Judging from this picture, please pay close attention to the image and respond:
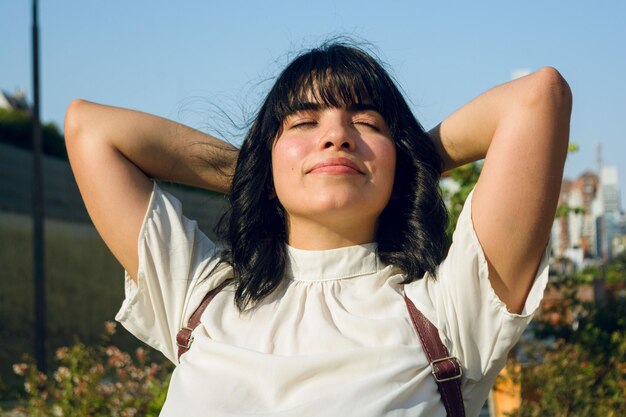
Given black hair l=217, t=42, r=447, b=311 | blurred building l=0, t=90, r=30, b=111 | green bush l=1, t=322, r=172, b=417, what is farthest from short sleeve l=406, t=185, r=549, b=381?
blurred building l=0, t=90, r=30, b=111

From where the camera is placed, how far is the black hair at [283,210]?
2299 millimetres

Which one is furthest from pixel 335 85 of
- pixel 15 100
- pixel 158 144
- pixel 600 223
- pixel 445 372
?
pixel 15 100

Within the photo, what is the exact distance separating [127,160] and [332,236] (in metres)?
0.55

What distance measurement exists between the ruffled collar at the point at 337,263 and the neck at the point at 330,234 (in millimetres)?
21

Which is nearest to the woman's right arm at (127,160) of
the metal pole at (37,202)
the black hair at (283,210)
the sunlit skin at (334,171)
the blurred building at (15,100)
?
the black hair at (283,210)

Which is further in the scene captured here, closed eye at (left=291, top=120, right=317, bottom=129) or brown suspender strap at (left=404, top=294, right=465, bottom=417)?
closed eye at (left=291, top=120, right=317, bottom=129)

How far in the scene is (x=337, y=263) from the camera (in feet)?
7.59

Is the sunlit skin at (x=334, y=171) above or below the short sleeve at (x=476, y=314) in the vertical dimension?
above

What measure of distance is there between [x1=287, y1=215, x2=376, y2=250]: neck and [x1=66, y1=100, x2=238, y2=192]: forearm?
305 millimetres

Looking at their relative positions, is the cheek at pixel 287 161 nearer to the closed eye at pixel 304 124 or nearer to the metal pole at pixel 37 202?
the closed eye at pixel 304 124

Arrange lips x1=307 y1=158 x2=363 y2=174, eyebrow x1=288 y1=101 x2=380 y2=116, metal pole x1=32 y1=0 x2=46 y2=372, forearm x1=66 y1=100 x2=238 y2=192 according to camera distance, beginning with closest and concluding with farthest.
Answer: lips x1=307 y1=158 x2=363 y2=174, eyebrow x1=288 y1=101 x2=380 y2=116, forearm x1=66 y1=100 x2=238 y2=192, metal pole x1=32 y1=0 x2=46 y2=372

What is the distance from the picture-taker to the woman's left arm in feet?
6.77

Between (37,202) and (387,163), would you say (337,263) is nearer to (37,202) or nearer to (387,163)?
(387,163)

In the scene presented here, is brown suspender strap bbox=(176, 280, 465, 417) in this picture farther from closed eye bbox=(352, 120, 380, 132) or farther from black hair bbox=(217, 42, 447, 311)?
closed eye bbox=(352, 120, 380, 132)
